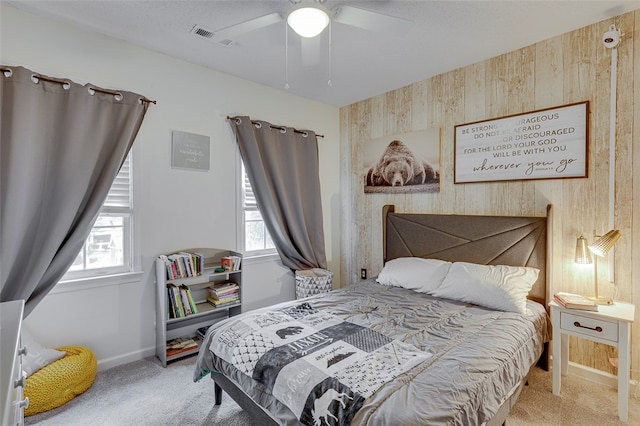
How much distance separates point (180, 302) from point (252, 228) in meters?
1.10

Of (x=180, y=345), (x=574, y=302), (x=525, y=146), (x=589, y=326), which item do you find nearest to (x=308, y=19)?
(x=525, y=146)

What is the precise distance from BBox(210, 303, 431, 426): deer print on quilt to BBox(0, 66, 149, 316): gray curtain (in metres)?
1.34

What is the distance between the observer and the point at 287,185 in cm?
360

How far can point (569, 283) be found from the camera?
2.48 meters

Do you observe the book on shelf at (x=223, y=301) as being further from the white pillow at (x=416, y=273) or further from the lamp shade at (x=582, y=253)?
the lamp shade at (x=582, y=253)

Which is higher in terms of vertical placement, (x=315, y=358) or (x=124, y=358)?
(x=315, y=358)

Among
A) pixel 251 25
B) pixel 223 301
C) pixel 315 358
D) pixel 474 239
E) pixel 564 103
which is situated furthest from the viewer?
pixel 223 301

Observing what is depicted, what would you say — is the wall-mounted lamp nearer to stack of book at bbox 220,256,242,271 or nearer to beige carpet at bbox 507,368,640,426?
beige carpet at bbox 507,368,640,426

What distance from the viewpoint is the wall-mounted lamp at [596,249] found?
2.11 metres

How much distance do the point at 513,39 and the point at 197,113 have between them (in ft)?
9.36

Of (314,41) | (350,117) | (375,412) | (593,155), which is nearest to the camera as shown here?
(375,412)

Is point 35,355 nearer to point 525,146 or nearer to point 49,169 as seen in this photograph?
point 49,169

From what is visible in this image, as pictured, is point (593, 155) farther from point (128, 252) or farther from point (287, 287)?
point (128, 252)

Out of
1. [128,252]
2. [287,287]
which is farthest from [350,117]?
[128,252]
